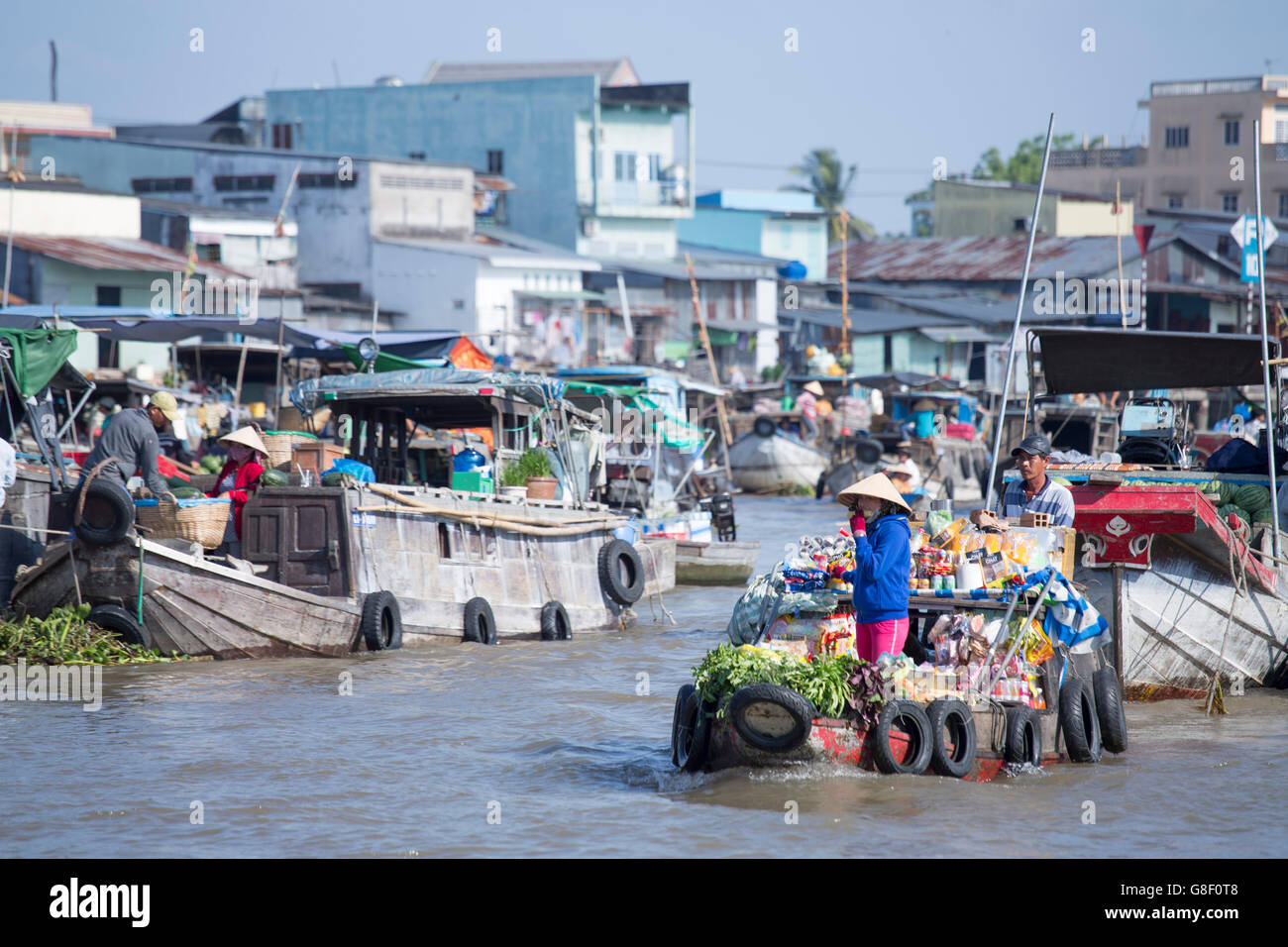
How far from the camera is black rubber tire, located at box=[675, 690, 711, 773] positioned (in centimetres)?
834

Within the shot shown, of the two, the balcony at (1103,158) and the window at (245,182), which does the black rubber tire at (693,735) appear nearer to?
the window at (245,182)

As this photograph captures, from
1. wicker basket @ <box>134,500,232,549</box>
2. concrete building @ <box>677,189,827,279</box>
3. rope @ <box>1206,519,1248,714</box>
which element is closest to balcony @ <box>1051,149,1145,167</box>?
concrete building @ <box>677,189,827,279</box>

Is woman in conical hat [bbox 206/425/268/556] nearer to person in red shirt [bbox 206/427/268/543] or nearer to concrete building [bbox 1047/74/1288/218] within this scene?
person in red shirt [bbox 206/427/268/543]

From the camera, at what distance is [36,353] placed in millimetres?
12492

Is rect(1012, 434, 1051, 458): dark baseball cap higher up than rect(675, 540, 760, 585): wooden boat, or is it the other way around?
rect(1012, 434, 1051, 458): dark baseball cap

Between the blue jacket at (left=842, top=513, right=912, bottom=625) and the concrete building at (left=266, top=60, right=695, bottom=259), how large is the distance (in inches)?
1495

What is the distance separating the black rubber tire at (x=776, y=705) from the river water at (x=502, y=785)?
0.86ft

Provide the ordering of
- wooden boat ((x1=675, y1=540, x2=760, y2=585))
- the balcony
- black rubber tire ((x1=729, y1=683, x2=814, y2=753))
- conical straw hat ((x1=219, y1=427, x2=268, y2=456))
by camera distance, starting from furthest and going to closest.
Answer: the balcony → wooden boat ((x1=675, y1=540, x2=760, y2=585)) → conical straw hat ((x1=219, y1=427, x2=268, y2=456)) → black rubber tire ((x1=729, y1=683, x2=814, y2=753))

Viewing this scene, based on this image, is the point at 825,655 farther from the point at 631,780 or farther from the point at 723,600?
the point at 723,600

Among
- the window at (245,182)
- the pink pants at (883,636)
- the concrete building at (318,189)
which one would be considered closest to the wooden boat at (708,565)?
the pink pants at (883,636)

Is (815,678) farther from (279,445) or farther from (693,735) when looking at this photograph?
(279,445)

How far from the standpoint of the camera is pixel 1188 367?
1245cm

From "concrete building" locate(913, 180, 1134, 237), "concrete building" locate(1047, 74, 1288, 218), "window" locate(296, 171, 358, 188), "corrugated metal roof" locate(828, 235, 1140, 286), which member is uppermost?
"concrete building" locate(1047, 74, 1288, 218)

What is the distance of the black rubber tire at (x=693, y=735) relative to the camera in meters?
8.34
